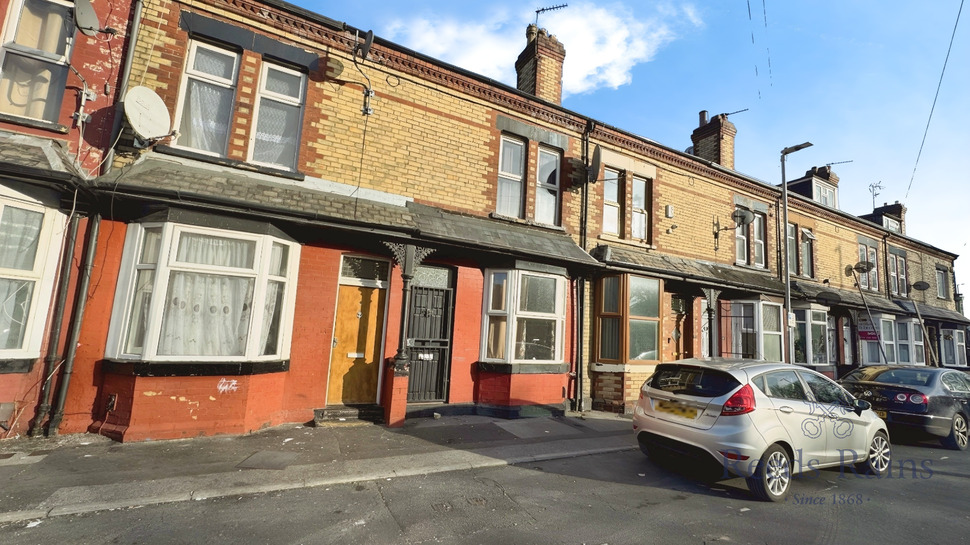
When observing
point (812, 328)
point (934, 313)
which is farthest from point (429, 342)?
point (934, 313)

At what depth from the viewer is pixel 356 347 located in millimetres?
7410

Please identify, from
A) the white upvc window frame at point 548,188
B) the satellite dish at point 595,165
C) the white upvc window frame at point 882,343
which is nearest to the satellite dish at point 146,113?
the white upvc window frame at point 548,188

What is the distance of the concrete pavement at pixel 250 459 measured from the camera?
3996mm

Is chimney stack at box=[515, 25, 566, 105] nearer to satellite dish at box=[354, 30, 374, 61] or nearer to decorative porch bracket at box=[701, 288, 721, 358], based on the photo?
satellite dish at box=[354, 30, 374, 61]

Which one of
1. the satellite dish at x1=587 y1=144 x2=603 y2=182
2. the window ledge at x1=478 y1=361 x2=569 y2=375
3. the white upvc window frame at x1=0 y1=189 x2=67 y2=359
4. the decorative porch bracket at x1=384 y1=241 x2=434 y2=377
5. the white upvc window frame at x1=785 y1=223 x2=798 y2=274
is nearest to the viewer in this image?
the white upvc window frame at x1=0 y1=189 x2=67 y2=359

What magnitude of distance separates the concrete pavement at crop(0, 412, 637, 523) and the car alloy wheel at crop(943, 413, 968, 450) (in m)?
5.97

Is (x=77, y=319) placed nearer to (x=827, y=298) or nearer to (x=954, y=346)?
(x=827, y=298)

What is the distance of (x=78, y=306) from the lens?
18.6 feet

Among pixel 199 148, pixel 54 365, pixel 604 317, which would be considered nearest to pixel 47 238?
pixel 54 365

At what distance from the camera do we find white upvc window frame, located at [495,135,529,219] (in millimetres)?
9102

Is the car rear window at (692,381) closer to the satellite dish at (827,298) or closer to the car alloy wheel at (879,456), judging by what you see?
the car alloy wheel at (879,456)

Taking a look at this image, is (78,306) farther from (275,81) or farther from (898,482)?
(898,482)

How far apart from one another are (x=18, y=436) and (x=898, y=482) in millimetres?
11274

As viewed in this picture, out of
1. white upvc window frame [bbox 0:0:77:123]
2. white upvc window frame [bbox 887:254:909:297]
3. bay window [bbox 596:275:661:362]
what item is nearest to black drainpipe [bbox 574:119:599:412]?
bay window [bbox 596:275:661:362]
